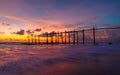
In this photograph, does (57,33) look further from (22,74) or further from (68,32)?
(22,74)

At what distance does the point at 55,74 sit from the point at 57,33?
114058mm

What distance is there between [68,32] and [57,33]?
13.4 meters

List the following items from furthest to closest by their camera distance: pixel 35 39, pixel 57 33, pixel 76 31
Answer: pixel 35 39, pixel 57 33, pixel 76 31

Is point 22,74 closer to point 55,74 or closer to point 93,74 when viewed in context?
point 55,74

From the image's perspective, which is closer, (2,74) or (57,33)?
(2,74)

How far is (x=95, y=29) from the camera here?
91.8m

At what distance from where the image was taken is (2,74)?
6.55m

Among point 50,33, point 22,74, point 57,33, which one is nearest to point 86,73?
point 22,74

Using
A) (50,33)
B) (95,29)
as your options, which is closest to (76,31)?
(95,29)

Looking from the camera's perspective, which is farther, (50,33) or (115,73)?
(50,33)

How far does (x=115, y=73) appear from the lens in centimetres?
605

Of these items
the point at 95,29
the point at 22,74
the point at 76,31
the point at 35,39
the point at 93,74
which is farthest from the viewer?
the point at 35,39

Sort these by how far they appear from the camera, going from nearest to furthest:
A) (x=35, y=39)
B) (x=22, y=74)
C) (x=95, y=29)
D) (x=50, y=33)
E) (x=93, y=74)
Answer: (x=93, y=74)
(x=22, y=74)
(x=95, y=29)
(x=50, y=33)
(x=35, y=39)

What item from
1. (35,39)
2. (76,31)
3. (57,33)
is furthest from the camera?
(35,39)
